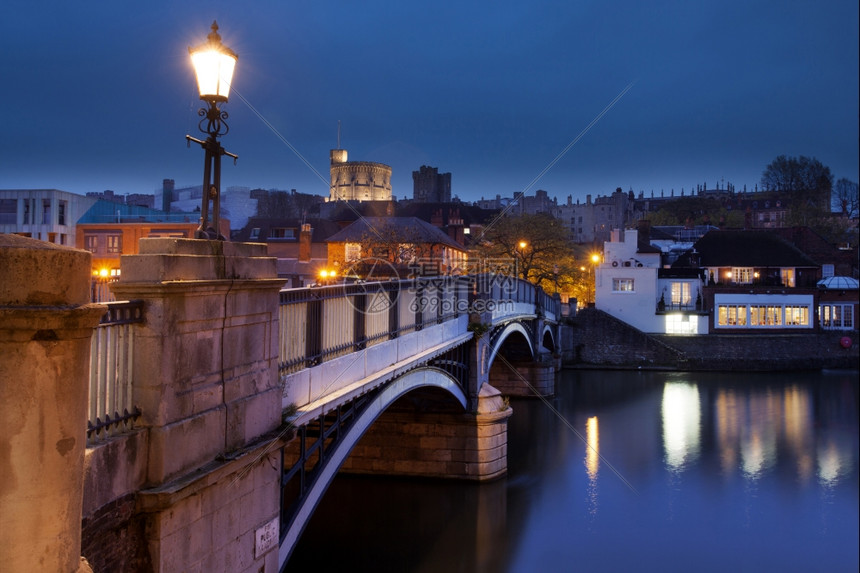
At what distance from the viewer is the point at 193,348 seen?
654 centimetres

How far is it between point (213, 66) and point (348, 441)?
6612 millimetres

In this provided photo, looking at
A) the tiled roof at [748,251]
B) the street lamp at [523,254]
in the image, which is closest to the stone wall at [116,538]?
the street lamp at [523,254]

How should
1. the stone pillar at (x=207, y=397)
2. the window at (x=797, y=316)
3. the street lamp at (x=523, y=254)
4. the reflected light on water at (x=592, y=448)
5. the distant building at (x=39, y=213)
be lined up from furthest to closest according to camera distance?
the street lamp at (x=523, y=254), the window at (x=797, y=316), the distant building at (x=39, y=213), the reflected light on water at (x=592, y=448), the stone pillar at (x=207, y=397)

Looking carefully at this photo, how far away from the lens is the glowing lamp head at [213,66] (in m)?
7.29

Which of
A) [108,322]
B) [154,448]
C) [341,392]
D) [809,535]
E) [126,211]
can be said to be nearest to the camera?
[108,322]

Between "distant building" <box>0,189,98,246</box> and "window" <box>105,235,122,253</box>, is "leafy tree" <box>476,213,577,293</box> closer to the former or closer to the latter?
"window" <box>105,235,122,253</box>

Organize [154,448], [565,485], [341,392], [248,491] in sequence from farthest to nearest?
[565,485]
[341,392]
[248,491]
[154,448]

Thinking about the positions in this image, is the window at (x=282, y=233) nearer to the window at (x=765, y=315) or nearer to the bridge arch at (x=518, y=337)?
the bridge arch at (x=518, y=337)

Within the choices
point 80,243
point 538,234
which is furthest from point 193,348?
point 538,234

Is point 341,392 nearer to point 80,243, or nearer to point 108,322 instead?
point 108,322

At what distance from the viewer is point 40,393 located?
405 centimetres

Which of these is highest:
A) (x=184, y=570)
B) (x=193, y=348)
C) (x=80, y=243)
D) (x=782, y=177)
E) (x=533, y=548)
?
(x=782, y=177)

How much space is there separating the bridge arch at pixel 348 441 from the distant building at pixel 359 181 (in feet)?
423

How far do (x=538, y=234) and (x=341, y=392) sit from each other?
48000mm
